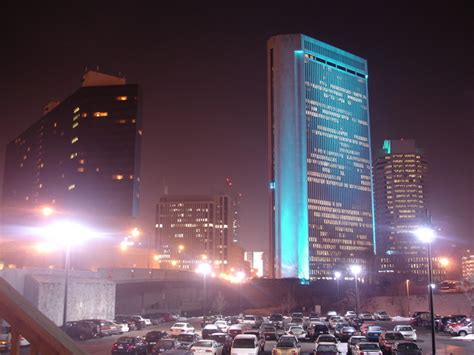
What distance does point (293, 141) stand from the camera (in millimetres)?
188000

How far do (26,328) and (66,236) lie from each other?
2587 centimetres

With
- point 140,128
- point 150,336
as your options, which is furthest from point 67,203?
point 150,336

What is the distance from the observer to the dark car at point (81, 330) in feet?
154

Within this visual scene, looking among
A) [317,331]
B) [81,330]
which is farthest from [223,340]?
[81,330]

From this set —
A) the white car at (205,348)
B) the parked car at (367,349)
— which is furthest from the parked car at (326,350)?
the white car at (205,348)

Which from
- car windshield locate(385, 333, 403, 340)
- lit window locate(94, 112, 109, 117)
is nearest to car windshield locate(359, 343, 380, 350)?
car windshield locate(385, 333, 403, 340)

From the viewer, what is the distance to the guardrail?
5637mm

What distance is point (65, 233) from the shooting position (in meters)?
30.3

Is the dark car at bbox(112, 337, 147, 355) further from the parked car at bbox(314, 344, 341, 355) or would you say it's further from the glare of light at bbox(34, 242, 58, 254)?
the glare of light at bbox(34, 242, 58, 254)

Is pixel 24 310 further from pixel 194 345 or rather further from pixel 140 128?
pixel 140 128

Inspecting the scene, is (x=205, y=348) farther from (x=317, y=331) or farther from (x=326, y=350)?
(x=317, y=331)

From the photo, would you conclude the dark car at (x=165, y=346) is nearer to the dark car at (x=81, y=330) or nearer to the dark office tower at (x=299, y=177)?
the dark car at (x=81, y=330)

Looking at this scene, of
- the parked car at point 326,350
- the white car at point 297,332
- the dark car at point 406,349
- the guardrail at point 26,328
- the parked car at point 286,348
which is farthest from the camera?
the white car at point 297,332

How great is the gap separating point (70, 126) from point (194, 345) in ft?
562
